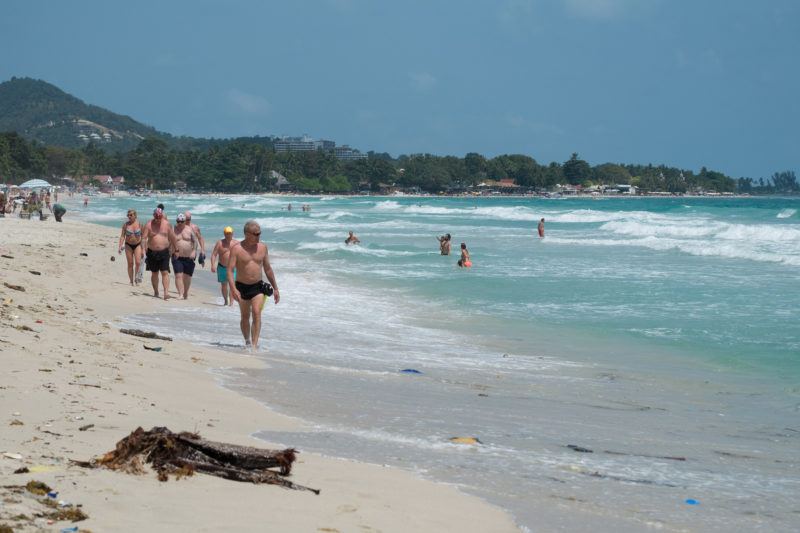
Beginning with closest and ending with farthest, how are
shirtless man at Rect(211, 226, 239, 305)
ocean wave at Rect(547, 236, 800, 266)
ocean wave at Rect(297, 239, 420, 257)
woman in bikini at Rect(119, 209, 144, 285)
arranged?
shirtless man at Rect(211, 226, 239, 305)
woman in bikini at Rect(119, 209, 144, 285)
ocean wave at Rect(547, 236, 800, 266)
ocean wave at Rect(297, 239, 420, 257)

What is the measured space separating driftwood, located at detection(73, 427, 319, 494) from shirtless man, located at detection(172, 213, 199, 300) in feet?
30.4

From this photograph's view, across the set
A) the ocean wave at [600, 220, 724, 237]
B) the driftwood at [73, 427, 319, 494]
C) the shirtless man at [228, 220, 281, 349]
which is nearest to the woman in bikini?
the shirtless man at [228, 220, 281, 349]

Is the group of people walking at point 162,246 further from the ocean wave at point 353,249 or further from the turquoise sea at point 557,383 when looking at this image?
the ocean wave at point 353,249

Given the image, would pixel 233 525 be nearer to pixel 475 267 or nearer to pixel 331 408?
pixel 331 408

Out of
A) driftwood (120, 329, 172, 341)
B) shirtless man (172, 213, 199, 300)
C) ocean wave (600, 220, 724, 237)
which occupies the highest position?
shirtless man (172, 213, 199, 300)

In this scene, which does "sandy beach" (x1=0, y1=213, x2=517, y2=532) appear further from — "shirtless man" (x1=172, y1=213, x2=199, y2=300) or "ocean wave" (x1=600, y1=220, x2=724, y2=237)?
"ocean wave" (x1=600, y1=220, x2=724, y2=237)

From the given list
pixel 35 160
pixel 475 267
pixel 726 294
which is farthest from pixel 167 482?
pixel 35 160

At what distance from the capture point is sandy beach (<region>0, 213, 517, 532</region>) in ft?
12.7

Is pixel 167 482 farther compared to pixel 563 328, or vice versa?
pixel 563 328

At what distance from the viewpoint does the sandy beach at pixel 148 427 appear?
12.7 feet

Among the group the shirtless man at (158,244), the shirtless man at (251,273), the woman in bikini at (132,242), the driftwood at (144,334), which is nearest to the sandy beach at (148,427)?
the driftwood at (144,334)

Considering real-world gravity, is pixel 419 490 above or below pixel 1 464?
below

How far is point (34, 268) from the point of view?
48.4 feet

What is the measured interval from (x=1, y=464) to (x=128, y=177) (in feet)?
529
